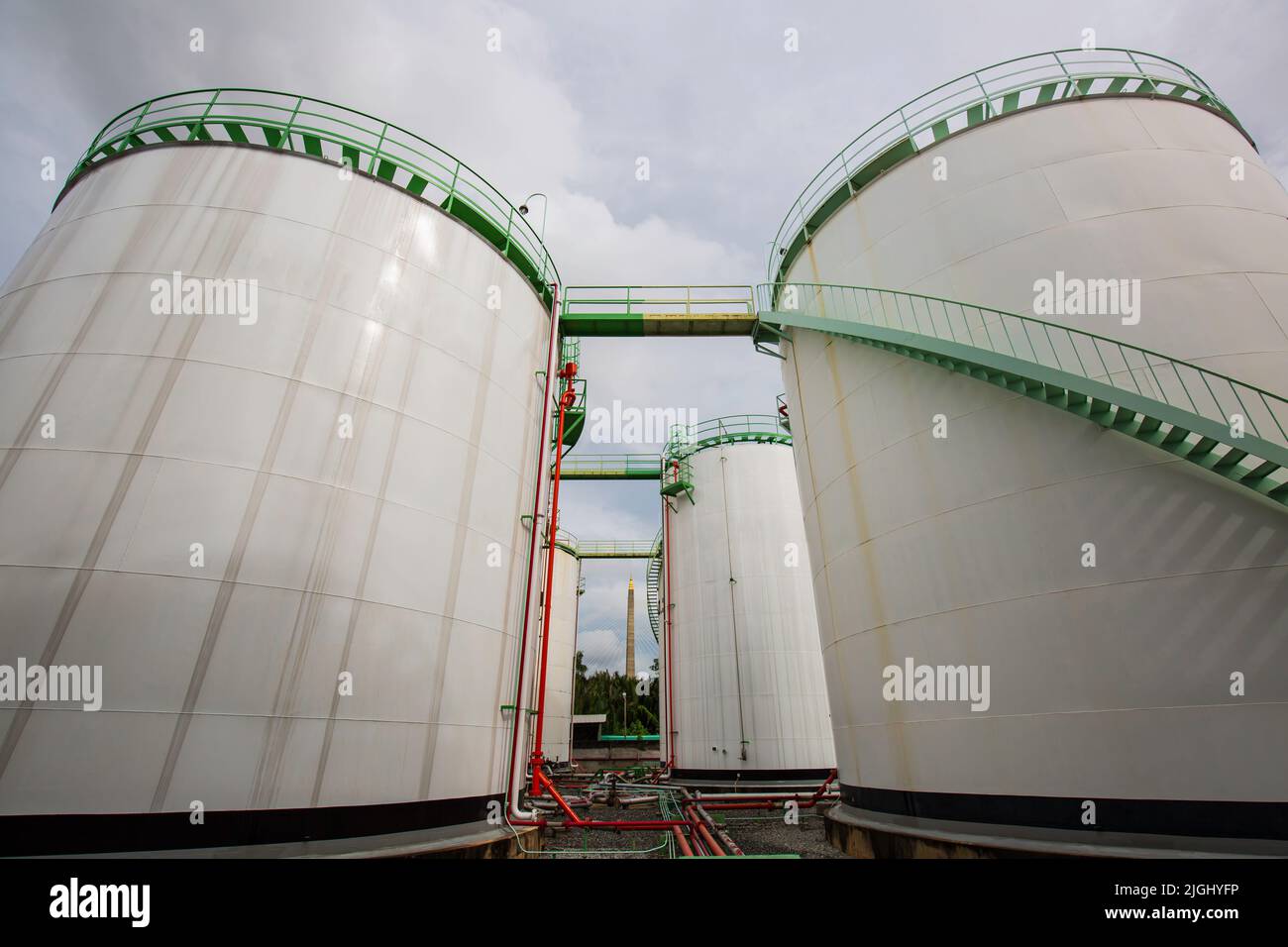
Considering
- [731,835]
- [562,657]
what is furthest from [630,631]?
[731,835]

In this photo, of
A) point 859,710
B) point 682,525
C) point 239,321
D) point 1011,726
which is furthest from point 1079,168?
point 682,525

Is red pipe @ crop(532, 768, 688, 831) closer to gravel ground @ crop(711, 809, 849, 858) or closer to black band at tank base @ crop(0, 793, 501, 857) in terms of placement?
gravel ground @ crop(711, 809, 849, 858)

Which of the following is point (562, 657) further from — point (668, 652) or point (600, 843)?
point (600, 843)

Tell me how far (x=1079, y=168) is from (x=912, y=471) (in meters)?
5.03

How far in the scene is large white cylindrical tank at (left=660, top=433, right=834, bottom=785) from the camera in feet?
56.3

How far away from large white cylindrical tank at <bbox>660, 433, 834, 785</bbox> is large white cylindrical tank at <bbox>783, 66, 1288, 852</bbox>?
8224 mm

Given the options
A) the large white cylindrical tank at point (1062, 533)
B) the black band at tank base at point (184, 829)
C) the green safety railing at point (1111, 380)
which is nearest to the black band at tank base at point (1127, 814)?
the large white cylindrical tank at point (1062, 533)

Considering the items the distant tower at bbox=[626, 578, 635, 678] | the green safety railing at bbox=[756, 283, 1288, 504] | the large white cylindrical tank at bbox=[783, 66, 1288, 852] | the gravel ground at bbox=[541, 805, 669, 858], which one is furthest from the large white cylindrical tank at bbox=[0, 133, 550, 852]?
the distant tower at bbox=[626, 578, 635, 678]

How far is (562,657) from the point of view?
2641cm

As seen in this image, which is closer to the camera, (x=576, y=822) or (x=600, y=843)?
(x=576, y=822)

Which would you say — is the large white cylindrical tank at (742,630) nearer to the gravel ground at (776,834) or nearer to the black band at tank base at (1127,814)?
the gravel ground at (776,834)

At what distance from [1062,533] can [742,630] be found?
41.7ft

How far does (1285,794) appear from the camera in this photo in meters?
5.01

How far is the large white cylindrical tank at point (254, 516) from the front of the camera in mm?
5531
